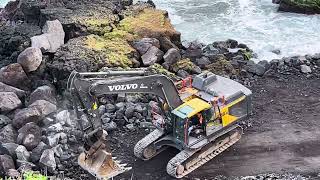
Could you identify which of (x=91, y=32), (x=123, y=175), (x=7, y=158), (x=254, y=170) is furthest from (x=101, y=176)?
(x=91, y=32)

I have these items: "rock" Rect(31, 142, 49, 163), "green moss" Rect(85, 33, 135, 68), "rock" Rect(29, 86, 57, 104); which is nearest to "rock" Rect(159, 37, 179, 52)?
"green moss" Rect(85, 33, 135, 68)

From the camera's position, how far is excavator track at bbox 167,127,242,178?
46.0 feet

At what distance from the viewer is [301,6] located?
26.9m

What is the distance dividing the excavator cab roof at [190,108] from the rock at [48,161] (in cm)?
331

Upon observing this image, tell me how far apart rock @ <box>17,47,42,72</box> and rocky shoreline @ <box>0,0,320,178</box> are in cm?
3

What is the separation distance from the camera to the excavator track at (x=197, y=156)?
1403cm

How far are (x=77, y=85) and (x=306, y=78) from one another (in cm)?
1003

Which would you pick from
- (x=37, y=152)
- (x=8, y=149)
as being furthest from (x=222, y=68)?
(x=8, y=149)

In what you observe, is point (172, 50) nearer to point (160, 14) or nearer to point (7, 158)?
point (160, 14)

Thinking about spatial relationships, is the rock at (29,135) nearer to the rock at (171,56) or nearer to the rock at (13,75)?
the rock at (13,75)

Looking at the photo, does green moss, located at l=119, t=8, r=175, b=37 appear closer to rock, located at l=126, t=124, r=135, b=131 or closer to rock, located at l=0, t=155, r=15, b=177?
rock, located at l=126, t=124, r=135, b=131

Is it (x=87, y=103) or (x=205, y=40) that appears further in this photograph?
(x=205, y=40)

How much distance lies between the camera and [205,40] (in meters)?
24.4

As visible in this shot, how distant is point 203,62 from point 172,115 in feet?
20.4
